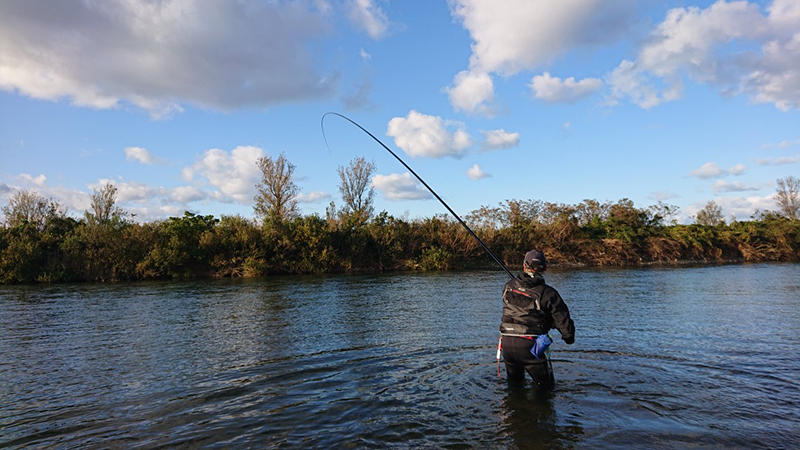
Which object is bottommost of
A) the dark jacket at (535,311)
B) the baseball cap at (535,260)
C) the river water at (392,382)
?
the river water at (392,382)

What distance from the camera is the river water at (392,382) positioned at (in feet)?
18.2

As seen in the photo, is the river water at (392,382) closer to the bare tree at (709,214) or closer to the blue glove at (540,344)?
the blue glove at (540,344)

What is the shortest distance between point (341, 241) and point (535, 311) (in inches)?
1581

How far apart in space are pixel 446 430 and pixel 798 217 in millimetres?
83607

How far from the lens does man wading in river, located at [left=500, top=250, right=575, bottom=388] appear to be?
20.5 ft

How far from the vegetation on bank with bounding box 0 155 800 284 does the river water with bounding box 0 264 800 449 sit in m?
24.4

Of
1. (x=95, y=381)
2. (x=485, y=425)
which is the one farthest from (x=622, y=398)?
(x=95, y=381)

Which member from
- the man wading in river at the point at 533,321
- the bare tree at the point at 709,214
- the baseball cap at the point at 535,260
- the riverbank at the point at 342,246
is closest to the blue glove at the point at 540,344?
the man wading in river at the point at 533,321

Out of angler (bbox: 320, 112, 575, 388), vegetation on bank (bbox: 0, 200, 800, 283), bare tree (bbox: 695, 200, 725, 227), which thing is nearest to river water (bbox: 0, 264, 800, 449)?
angler (bbox: 320, 112, 575, 388)

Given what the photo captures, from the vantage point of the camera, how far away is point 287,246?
42.0m

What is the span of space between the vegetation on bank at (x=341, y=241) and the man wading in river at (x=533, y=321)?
3583 cm

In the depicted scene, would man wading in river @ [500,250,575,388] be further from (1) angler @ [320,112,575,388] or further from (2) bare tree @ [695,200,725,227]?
(2) bare tree @ [695,200,725,227]

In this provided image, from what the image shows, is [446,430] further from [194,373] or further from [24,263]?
[24,263]

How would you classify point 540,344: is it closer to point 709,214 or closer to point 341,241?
point 341,241
